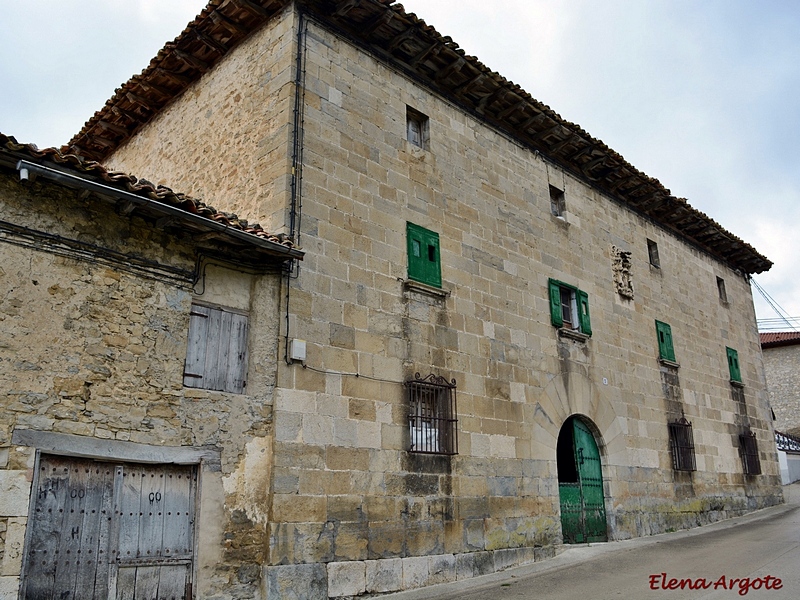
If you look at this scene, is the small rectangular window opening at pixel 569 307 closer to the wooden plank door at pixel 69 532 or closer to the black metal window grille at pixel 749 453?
A: the black metal window grille at pixel 749 453

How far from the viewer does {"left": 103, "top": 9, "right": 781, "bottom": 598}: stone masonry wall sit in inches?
300

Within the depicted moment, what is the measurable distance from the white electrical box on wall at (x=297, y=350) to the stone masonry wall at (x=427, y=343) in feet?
0.37

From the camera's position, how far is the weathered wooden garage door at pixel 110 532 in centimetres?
577

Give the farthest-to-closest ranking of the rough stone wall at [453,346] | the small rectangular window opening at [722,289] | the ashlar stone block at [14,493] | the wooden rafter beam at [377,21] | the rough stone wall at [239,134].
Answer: the small rectangular window opening at [722,289] → the wooden rafter beam at [377,21] → the rough stone wall at [239,134] → the rough stone wall at [453,346] → the ashlar stone block at [14,493]

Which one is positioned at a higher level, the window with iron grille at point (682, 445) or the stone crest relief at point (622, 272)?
the stone crest relief at point (622, 272)

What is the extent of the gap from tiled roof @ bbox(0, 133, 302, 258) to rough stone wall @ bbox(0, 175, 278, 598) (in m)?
0.39

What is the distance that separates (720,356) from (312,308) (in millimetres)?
11521

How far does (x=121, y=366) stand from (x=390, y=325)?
3288 mm

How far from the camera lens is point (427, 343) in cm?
898

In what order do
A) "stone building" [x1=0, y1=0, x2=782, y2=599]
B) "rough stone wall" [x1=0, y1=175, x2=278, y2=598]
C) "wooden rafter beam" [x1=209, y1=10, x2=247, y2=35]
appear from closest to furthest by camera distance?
"rough stone wall" [x1=0, y1=175, x2=278, y2=598]
"stone building" [x1=0, y1=0, x2=782, y2=599]
"wooden rafter beam" [x1=209, y1=10, x2=247, y2=35]

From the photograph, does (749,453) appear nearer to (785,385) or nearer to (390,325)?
(390,325)

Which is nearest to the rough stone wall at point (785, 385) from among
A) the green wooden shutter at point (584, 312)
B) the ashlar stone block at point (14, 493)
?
the green wooden shutter at point (584, 312)
